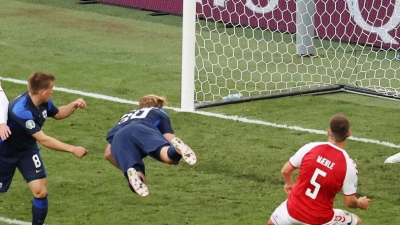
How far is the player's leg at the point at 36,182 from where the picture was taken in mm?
8383

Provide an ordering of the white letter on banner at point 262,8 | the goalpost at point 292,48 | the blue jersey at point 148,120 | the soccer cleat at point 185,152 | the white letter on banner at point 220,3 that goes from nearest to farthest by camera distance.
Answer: the soccer cleat at point 185,152 < the blue jersey at point 148,120 < the goalpost at point 292,48 < the white letter on banner at point 262,8 < the white letter on banner at point 220,3

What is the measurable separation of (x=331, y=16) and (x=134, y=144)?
28.0ft

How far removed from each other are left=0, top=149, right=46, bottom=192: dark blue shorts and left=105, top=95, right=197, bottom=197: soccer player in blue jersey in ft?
2.34

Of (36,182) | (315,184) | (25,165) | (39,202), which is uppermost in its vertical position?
(315,184)

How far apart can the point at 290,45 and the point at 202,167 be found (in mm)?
6177

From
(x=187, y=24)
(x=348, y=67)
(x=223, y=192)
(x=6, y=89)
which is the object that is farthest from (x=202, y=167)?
(x=348, y=67)

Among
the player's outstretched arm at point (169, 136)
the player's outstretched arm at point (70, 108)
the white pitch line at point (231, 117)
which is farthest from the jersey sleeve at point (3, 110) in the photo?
the white pitch line at point (231, 117)

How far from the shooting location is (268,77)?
14820 mm

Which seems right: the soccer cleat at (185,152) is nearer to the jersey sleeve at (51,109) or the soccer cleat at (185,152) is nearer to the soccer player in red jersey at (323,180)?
the jersey sleeve at (51,109)

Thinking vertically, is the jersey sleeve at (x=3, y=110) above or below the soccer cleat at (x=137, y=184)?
above

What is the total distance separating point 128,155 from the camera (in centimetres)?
861

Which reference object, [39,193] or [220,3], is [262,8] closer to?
[220,3]

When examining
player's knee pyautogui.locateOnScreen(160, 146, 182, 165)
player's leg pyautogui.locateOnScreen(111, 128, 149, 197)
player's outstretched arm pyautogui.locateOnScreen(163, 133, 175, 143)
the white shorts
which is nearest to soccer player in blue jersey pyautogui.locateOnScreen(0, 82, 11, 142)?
player's leg pyautogui.locateOnScreen(111, 128, 149, 197)

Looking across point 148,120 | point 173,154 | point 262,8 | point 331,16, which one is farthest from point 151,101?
point 262,8
